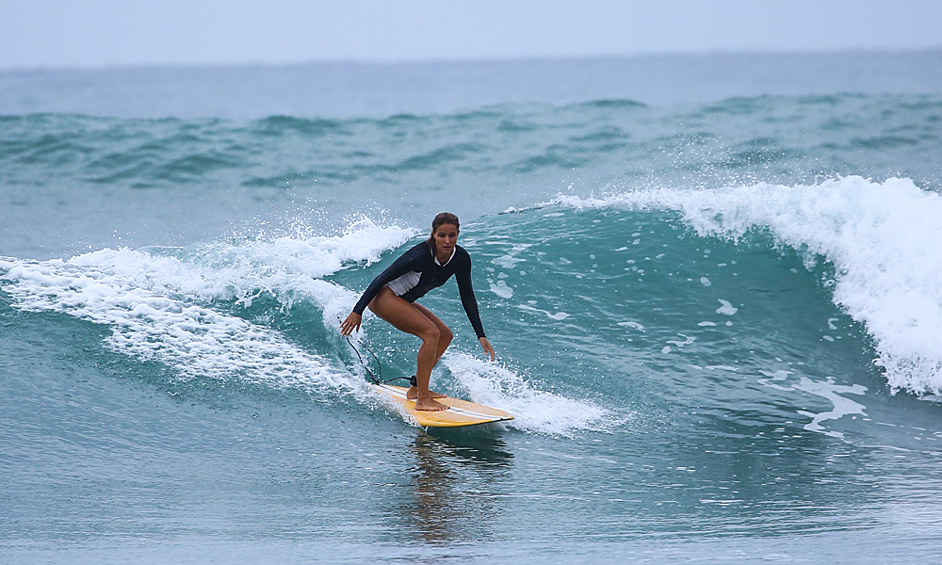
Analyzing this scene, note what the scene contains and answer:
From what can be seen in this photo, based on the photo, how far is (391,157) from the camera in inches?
673

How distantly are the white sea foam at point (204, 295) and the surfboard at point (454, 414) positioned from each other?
0.70 metres

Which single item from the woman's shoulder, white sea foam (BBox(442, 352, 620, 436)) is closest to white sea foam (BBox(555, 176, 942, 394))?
white sea foam (BBox(442, 352, 620, 436))

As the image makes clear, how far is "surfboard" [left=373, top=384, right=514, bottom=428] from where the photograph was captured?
5922mm

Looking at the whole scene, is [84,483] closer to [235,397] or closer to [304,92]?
[235,397]

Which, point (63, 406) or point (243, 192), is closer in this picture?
point (63, 406)

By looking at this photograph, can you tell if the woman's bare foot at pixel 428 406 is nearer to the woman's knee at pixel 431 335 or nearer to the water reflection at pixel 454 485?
the water reflection at pixel 454 485

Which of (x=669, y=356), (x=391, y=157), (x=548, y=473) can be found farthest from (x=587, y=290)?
(x=391, y=157)

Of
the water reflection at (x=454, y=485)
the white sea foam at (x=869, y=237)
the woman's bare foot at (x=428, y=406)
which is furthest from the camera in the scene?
the white sea foam at (x=869, y=237)

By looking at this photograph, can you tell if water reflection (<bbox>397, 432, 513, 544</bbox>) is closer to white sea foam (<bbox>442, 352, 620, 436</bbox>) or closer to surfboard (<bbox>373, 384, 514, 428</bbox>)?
surfboard (<bbox>373, 384, 514, 428</bbox>)

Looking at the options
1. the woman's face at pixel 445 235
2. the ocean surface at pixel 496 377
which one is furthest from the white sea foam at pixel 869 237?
the woman's face at pixel 445 235

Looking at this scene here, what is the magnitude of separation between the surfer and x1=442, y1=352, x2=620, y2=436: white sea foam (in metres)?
0.56

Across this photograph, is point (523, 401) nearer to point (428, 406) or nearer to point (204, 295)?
point (428, 406)

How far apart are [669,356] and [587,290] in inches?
54.1

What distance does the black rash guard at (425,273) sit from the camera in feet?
19.0
